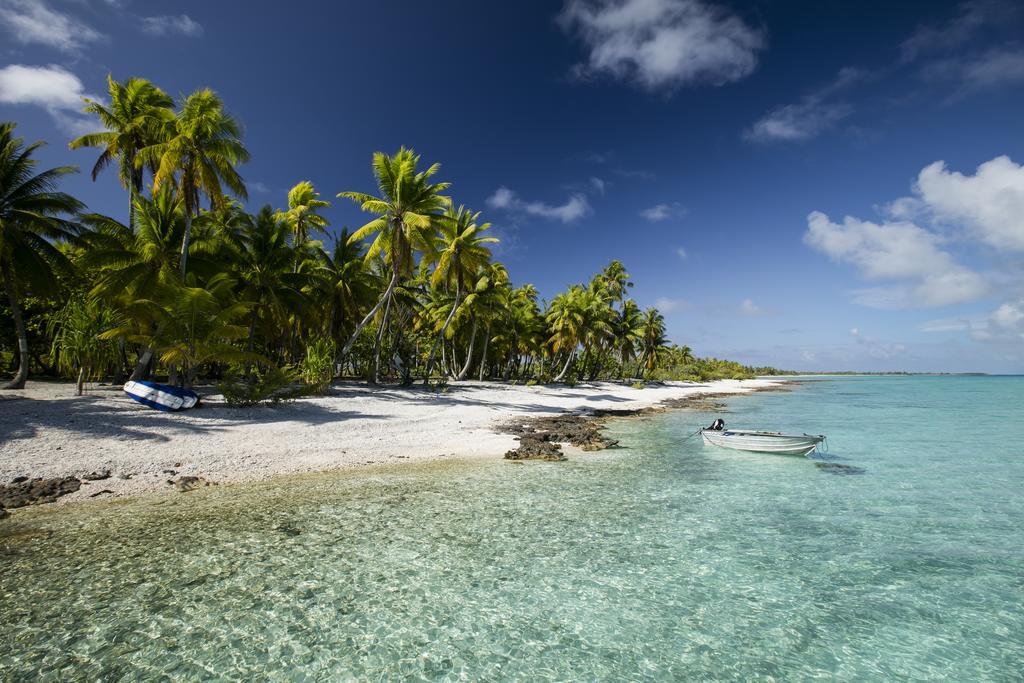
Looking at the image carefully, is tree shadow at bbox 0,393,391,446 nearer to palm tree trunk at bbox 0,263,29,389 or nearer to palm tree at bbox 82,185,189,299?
palm tree trunk at bbox 0,263,29,389

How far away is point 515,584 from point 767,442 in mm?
12248

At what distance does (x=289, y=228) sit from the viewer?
25.3 meters

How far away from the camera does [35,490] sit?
825 centimetres

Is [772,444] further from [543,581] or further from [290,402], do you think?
[290,402]

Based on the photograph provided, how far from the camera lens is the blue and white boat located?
47.2ft

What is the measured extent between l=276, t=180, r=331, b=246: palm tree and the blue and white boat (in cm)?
1808

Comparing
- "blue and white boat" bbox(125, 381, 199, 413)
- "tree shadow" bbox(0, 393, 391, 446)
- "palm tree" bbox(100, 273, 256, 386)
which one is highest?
"palm tree" bbox(100, 273, 256, 386)

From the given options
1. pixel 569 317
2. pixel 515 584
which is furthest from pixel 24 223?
pixel 569 317

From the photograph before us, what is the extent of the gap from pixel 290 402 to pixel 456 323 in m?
22.1

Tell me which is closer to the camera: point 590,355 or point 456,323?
point 456,323

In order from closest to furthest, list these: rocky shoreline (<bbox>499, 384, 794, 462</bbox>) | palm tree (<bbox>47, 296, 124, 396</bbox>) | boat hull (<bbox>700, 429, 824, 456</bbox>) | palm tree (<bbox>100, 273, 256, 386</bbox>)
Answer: rocky shoreline (<bbox>499, 384, 794, 462</bbox>)
boat hull (<bbox>700, 429, 824, 456</bbox>)
palm tree (<bbox>100, 273, 256, 386</bbox>)
palm tree (<bbox>47, 296, 124, 396</bbox>)

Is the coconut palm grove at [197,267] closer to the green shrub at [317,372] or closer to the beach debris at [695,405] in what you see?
the green shrub at [317,372]

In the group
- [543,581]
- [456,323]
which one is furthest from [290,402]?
[456,323]

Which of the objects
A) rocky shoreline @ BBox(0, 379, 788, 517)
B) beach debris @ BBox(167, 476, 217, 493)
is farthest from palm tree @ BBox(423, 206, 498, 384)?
beach debris @ BBox(167, 476, 217, 493)
